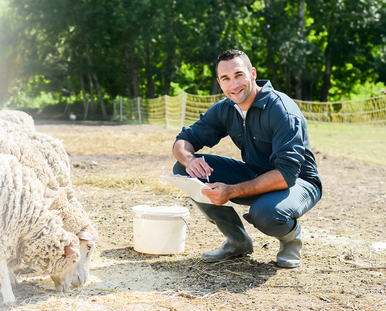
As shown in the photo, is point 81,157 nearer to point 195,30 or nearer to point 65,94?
point 195,30

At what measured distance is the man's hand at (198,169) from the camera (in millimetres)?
3199

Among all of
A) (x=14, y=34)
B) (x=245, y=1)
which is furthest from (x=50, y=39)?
(x=245, y=1)

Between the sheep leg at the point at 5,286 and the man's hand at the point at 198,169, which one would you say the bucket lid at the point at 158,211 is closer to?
the man's hand at the point at 198,169

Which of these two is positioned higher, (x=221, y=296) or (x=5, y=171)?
(x=5, y=171)

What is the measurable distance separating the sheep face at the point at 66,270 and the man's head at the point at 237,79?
162 centimetres

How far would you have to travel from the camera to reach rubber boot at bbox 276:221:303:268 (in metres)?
3.08

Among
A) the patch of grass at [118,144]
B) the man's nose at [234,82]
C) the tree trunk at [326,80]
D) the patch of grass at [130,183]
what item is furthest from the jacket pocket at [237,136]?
the tree trunk at [326,80]

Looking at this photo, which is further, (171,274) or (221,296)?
(171,274)

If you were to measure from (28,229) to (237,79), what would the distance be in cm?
184

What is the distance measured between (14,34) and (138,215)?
29.5 metres

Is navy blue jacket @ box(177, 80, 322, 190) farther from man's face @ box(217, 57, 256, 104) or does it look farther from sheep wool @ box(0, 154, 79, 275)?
sheep wool @ box(0, 154, 79, 275)

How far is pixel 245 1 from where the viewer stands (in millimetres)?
24641

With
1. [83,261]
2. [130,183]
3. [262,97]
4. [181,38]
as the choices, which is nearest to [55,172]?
[83,261]

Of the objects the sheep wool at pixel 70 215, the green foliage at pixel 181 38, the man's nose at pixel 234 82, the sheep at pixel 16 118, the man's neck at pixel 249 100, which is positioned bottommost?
the sheep wool at pixel 70 215
